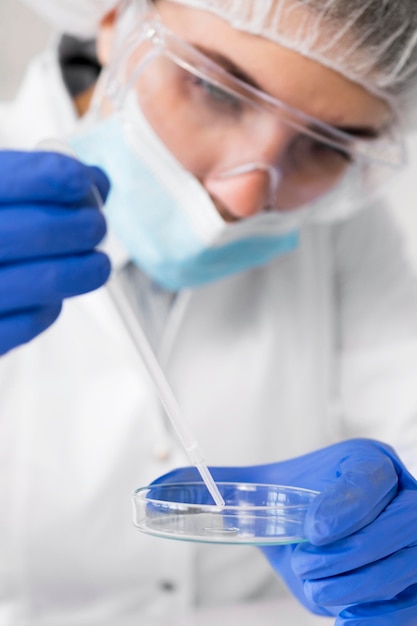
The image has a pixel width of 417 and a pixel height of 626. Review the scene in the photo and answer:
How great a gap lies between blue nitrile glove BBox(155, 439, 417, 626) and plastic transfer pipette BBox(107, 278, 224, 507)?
0.03 m

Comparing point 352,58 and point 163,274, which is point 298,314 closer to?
point 163,274

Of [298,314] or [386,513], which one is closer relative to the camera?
[386,513]

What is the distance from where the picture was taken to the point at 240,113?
3.26ft

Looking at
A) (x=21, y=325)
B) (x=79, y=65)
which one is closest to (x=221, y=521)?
(x=21, y=325)

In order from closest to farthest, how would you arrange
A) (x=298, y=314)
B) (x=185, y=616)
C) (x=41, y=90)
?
(x=185, y=616) < (x=41, y=90) < (x=298, y=314)

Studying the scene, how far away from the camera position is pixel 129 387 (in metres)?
1.19

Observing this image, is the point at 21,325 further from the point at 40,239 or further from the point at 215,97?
the point at 215,97

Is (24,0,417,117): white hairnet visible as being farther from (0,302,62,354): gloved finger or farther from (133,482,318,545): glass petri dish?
(133,482,318,545): glass petri dish

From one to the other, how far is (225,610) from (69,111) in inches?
33.6

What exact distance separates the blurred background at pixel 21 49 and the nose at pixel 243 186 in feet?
2.02

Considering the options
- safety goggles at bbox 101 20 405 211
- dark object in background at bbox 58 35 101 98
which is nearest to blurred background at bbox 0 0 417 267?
dark object in background at bbox 58 35 101 98

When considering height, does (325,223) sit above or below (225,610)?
above

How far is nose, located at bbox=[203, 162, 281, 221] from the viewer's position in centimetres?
99

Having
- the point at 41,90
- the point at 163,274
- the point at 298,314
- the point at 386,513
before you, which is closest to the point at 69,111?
the point at 41,90
